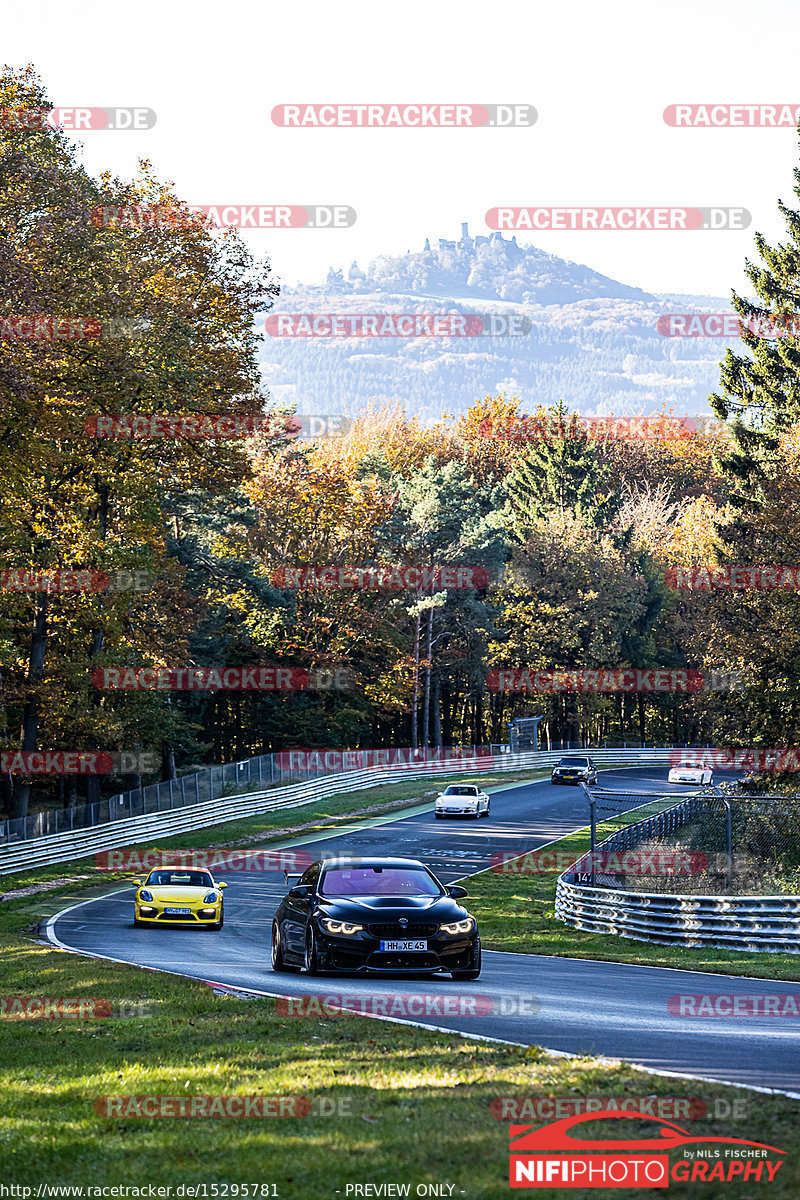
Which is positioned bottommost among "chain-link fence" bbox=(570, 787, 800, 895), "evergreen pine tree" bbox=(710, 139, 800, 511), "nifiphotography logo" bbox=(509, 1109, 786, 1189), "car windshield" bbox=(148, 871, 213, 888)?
"car windshield" bbox=(148, 871, 213, 888)

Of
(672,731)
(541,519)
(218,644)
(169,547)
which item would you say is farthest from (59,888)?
(672,731)

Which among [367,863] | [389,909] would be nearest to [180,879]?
[367,863]

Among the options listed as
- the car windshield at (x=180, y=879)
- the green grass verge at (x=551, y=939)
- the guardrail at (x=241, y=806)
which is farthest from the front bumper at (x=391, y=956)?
the guardrail at (x=241, y=806)

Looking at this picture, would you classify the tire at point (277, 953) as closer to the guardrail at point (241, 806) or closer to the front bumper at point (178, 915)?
the front bumper at point (178, 915)

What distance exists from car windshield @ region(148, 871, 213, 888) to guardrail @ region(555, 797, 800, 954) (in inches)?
281

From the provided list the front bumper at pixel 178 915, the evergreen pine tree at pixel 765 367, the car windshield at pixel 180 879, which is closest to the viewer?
the front bumper at pixel 178 915

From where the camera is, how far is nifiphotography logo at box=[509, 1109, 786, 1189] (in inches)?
227

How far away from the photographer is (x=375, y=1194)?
5.64m

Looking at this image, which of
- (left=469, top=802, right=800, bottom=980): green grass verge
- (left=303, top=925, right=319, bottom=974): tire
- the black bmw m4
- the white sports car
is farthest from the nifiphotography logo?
the white sports car

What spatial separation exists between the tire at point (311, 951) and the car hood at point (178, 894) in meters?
9.30

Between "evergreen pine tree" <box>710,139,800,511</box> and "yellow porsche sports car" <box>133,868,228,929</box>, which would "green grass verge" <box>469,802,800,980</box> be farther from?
"evergreen pine tree" <box>710,139,800,511</box>

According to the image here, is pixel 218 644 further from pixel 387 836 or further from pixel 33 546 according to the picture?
pixel 33 546

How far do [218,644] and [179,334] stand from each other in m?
30.1

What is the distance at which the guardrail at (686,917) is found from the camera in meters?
18.8
